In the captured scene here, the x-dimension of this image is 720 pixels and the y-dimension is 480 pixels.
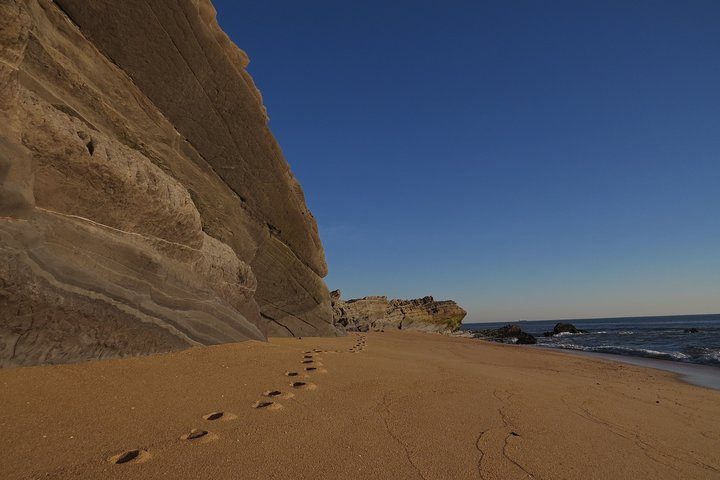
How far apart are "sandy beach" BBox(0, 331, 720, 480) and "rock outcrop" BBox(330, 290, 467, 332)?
3735 cm

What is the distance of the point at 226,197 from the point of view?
12023 mm

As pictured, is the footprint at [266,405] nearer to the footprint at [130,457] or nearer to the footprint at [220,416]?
the footprint at [220,416]

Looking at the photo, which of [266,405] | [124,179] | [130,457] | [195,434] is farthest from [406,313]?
[130,457]

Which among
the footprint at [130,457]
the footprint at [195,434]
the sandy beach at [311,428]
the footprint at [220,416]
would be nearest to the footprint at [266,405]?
the sandy beach at [311,428]

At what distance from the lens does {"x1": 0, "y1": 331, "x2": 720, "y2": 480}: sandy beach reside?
312cm

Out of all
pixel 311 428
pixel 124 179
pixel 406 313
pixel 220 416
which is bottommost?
pixel 311 428

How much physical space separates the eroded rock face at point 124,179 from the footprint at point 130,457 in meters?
2.65

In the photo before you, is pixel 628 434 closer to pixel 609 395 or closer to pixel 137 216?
pixel 609 395

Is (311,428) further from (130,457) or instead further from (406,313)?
(406,313)

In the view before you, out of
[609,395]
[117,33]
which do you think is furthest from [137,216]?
[609,395]

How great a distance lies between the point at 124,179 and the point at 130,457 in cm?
512

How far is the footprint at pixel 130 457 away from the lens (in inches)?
117

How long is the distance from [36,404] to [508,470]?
4.62m

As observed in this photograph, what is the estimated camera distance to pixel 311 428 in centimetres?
399
